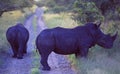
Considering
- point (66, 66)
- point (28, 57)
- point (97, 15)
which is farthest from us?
point (97, 15)

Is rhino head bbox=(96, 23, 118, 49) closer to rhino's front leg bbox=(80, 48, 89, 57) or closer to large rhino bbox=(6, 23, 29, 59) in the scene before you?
rhino's front leg bbox=(80, 48, 89, 57)

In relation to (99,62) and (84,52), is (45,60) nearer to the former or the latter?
(84,52)

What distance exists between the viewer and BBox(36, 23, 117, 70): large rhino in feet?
36.7

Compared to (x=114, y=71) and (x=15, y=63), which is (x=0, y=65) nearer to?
(x=15, y=63)

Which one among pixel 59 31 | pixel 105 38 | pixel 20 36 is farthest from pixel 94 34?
pixel 20 36

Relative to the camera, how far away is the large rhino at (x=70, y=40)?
1118 centimetres

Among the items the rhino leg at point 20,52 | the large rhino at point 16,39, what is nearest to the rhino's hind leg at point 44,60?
the rhino leg at point 20,52

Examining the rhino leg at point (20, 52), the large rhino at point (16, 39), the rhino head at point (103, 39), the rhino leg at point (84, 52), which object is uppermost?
the rhino head at point (103, 39)

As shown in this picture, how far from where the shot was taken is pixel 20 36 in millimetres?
13844

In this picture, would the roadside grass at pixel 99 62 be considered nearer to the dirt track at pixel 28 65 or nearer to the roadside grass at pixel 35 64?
the dirt track at pixel 28 65

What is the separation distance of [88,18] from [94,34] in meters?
4.28

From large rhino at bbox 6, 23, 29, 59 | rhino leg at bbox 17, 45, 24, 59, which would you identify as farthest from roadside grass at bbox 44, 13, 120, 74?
large rhino at bbox 6, 23, 29, 59

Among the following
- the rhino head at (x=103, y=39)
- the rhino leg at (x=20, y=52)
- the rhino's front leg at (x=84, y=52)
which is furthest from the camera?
the rhino leg at (x=20, y=52)

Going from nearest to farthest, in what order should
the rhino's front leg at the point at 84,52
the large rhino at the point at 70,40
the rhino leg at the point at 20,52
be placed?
the large rhino at the point at 70,40 → the rhino's front leg at the point at 84,52 → the rhino leg at the point at 20,52
